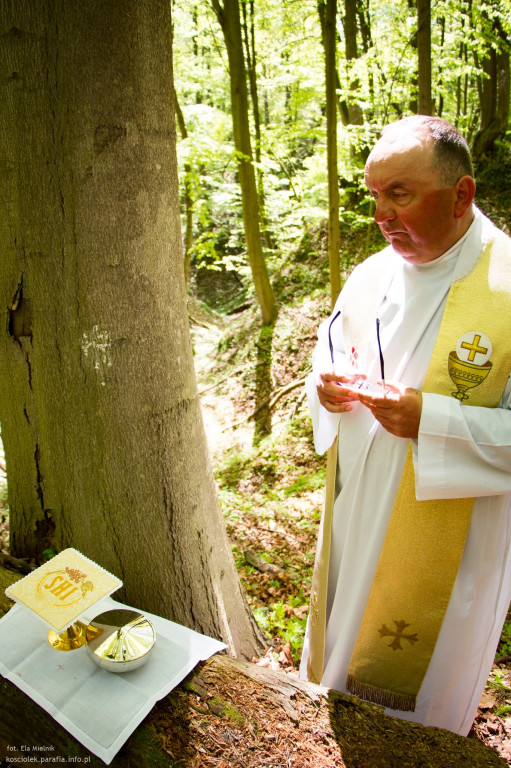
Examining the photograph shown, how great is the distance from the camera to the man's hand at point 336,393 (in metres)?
1.96

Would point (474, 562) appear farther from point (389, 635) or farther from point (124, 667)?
point (124, 667)

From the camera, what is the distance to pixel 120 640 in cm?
162

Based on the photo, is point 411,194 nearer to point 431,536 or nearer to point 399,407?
point 399,407

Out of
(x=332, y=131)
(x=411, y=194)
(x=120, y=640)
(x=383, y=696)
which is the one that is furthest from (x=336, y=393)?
(x=332, y=131)

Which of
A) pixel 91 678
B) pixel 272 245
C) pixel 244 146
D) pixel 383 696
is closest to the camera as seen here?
pixel 91 678

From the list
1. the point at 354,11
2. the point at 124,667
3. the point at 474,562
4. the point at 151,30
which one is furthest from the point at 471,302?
the point at 354,11

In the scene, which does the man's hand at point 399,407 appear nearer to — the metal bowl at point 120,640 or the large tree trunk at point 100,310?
the large tree trunk at point 100,310

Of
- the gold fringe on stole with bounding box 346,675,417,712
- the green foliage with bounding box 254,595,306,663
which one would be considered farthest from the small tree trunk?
the gold fringe on stole with bounding box 346,675,417,712

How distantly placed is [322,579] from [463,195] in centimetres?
166

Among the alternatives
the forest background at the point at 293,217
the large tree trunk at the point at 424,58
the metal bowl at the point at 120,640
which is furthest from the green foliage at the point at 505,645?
the large tree trunk at the point at 424,58

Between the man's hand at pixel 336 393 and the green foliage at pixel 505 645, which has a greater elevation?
the man's hand at pixel 336 393

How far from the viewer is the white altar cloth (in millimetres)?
1463

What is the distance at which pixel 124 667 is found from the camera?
1.58m

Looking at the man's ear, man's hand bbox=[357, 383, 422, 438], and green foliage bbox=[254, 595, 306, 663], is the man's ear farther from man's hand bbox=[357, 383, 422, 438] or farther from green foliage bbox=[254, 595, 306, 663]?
green foliage bbox=[254, 595, 306, 663]
